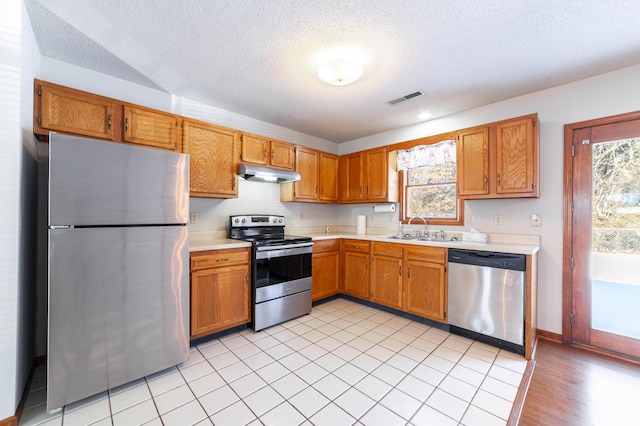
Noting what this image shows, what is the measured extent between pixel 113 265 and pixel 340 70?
218 centimetres

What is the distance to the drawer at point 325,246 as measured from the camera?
3.48 m

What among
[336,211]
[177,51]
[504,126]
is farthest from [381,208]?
[177,51]

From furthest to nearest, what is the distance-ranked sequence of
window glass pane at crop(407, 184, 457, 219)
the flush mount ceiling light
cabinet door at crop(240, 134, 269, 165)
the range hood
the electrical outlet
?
window glass pane at crop(407, 184, 457, 219)
cabinet door at crop(240, 134, 269, 165)
the range hood
the electrical outlet
the flush mount ceiling light

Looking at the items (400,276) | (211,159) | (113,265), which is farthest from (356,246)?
(113,265)

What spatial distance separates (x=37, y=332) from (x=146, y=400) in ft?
4.09

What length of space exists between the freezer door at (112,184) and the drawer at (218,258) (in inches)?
18.7

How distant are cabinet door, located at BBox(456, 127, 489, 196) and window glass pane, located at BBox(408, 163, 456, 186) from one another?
15.6 inches

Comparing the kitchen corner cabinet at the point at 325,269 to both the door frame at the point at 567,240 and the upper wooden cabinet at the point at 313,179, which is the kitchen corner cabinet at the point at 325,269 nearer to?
the upper wooden cabinet at the point at 313,179

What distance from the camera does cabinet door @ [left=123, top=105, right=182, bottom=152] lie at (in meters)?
2.33

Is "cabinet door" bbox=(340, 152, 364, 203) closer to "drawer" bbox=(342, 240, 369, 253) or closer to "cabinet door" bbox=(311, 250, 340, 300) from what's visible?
"drawer" bbox=(342, 240, 369, 253)

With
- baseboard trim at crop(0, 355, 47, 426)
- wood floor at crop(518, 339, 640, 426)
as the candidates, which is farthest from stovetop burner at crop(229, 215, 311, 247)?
wood floor at crop(518, 339, 640, 426)

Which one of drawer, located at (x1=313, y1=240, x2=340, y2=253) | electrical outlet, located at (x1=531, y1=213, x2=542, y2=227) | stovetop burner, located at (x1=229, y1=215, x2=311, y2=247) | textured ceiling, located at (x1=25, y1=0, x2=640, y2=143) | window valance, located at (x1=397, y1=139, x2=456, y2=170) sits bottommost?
drawer, located at (x1=313, y1=240, x2=340, y2=253)

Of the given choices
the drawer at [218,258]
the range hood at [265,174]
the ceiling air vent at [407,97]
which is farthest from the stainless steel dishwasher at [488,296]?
the drawer at [218,258]

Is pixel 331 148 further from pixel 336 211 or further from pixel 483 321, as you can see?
pixel 483 321
